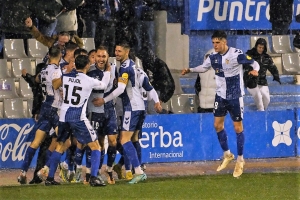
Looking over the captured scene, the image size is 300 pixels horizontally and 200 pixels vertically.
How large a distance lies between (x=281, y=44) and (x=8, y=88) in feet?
12.3

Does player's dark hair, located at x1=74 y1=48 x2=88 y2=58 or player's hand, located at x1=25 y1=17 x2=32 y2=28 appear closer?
player's dark hair, located at x1=74 y1=48 x2=88 y2=58

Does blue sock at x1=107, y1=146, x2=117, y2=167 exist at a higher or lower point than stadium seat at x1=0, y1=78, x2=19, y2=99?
lower

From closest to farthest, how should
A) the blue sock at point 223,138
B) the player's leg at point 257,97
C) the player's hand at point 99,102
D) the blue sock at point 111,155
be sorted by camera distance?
1. the player's hand at point 99,102
2. the blue sock at point 111,155
3. the blue sock at point 223,138
4. the player's leg at point 257,97

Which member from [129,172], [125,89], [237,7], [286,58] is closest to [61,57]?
[125,89]

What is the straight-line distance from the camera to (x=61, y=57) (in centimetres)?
877

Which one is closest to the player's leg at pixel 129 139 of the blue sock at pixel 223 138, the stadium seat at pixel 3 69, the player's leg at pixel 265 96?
the blue sock at pixel 223 138

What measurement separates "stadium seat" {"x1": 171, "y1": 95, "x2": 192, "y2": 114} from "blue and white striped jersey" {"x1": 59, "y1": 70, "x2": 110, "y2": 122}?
2.47m

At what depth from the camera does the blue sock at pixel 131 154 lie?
8625 mm

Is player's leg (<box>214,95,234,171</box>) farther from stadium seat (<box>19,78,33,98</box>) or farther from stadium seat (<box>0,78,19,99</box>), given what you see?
stadium seat (<box>0,78,19,99</box>)

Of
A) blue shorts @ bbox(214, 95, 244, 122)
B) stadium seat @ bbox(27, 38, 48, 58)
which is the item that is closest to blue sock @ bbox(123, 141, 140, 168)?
blue shorts @ bbox(214, 95, 244, 122)

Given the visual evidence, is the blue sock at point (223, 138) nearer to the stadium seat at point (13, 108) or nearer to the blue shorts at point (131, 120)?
the blue shorts at point (131, 120)

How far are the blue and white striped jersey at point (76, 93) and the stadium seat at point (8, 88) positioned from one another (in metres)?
1.74

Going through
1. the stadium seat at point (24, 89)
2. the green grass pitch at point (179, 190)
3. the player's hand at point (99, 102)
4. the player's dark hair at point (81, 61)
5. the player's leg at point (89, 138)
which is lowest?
the green grass pitch at point (179, 190)

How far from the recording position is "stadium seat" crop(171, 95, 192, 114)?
34.9 feet
